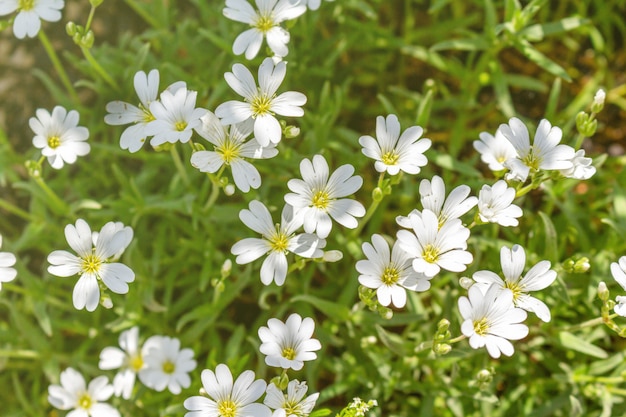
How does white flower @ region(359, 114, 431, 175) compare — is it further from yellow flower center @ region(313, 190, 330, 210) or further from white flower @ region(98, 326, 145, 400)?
white flower @ region(98, 326, 145, 400)

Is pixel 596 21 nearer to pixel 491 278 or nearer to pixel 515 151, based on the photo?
pixel 515 151

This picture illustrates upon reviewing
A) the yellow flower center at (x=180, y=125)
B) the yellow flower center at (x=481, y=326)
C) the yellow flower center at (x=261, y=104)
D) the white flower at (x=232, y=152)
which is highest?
the yellow flower center at (x=180, y=125)

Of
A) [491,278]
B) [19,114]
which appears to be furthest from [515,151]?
[19,114]

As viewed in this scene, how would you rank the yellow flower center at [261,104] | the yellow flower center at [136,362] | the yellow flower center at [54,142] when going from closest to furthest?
the yellow flower center at [261,104] → the yellow flower center at [136,362] → the yellow flower center at [54,142]

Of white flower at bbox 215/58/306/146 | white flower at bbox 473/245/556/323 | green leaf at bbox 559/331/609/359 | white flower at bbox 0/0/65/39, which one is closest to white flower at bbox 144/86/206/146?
white flower at bbox 215/58/306/146

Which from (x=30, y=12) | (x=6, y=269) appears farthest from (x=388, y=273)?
(x=30, y=12)

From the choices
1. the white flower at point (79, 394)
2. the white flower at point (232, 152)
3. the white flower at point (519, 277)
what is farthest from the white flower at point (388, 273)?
the white flower at point (79, 394)

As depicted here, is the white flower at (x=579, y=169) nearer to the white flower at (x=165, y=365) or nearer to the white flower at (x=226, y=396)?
the white flower at (x=226, y=396)

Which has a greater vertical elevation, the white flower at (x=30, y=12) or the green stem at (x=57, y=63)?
the white flower at (x=30, y=12)
